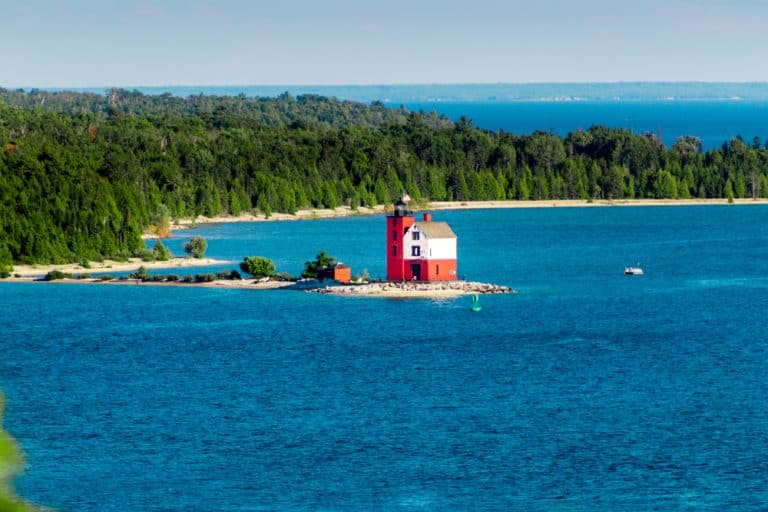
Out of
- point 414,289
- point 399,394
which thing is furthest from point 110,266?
point 399,394

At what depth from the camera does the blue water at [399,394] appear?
4953 centimetres

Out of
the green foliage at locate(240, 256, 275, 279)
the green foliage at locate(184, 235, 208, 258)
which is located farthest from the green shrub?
the green foliage at locate(184, 235, 208, 258)

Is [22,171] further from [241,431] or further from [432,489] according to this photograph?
[432,489]

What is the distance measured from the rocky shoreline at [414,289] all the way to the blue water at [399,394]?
1205 mm

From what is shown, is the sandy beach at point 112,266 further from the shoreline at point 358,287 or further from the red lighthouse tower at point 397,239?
the red lighthouse tower at point 397,239

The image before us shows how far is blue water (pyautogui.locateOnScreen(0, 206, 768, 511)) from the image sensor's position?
49531 millimetres

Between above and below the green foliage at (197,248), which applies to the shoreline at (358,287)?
below

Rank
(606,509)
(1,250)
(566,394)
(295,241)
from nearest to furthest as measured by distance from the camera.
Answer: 1. (606,509)
2. (566,394)
3. (1,250)
4. (295,241)

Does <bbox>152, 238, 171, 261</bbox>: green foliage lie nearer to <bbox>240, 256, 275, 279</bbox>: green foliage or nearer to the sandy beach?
the sandy beach

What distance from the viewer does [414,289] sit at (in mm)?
106062

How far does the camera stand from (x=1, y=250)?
121938mm

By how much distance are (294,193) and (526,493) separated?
14654 centimetres

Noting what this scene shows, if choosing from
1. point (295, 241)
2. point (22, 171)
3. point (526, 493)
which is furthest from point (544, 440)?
point (295, 241)

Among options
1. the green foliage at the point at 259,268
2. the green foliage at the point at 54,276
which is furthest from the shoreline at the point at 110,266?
the green foliage at the point at 259,268
